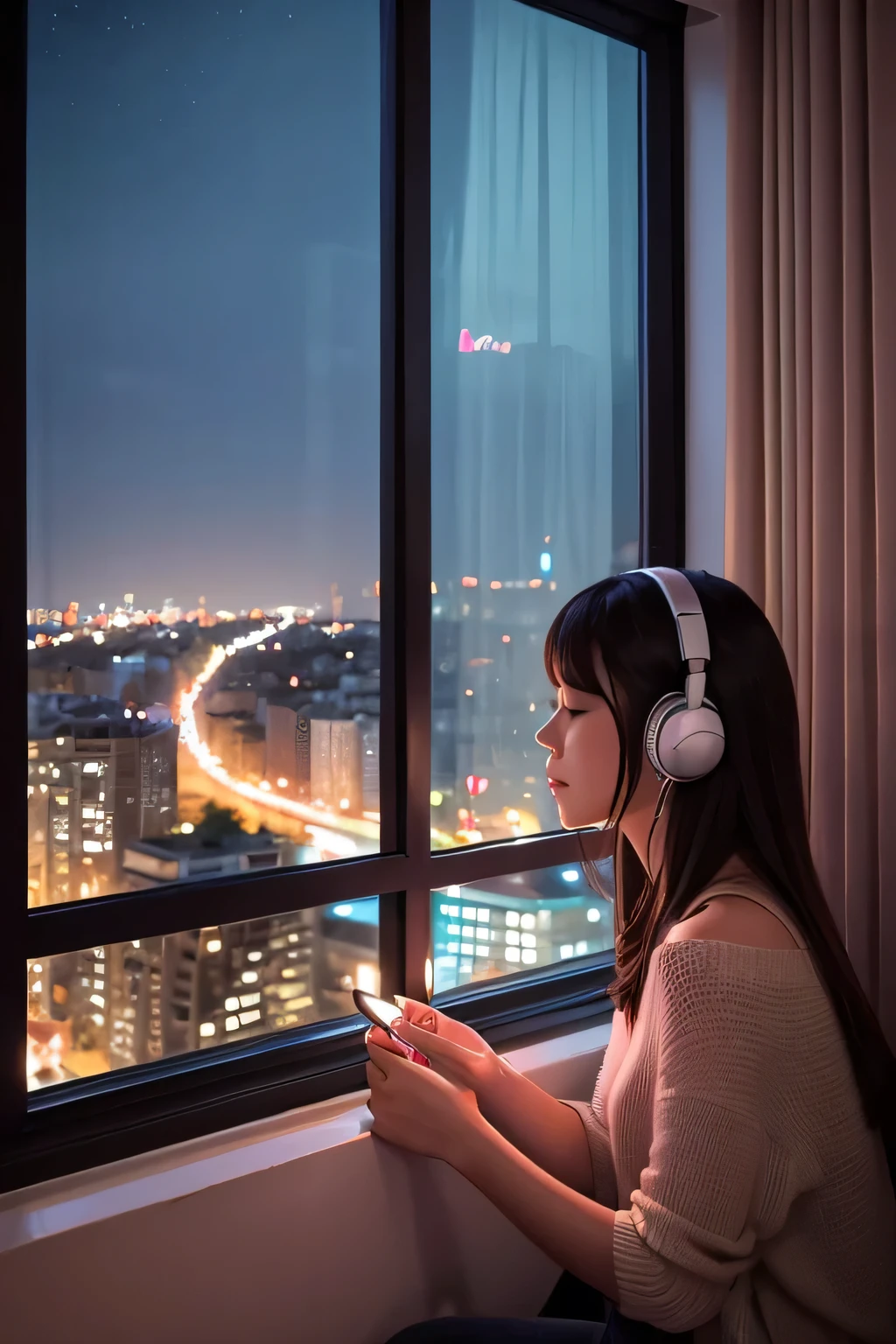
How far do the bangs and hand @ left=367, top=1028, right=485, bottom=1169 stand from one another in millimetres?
469

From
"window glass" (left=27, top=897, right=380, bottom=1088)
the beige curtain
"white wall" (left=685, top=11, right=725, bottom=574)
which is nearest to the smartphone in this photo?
"window glass" (left=27, top=897, right=380, bottom=1088)

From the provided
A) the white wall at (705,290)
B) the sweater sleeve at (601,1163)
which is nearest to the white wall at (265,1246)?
the sweater sleeve at (601,1163)

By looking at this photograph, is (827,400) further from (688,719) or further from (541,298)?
(688,719)

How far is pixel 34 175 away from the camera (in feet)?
3.85

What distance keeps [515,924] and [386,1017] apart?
56 centimetres

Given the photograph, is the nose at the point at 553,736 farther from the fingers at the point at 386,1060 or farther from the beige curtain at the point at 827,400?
the beige curtain at the point at 827,400

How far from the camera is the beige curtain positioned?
134cm

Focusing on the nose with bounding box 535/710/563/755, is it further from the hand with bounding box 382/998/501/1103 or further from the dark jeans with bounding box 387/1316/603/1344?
the dark jeans with bounding box 387/1316/603/1344

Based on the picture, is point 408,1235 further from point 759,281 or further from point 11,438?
point 759,281

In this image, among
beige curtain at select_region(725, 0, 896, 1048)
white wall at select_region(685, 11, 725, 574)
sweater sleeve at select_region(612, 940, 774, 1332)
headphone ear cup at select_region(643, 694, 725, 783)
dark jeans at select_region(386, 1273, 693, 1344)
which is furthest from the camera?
white wall at select_region(685, 11, 725, 574)

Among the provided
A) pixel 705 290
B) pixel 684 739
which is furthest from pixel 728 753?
pixel 705 290

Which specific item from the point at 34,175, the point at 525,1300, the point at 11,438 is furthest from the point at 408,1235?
the point at 34,175

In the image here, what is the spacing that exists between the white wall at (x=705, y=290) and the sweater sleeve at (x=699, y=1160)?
107cm

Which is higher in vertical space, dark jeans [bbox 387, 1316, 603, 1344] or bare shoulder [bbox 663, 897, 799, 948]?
bare shoulder [bbox 663, 897, 799, 948]
